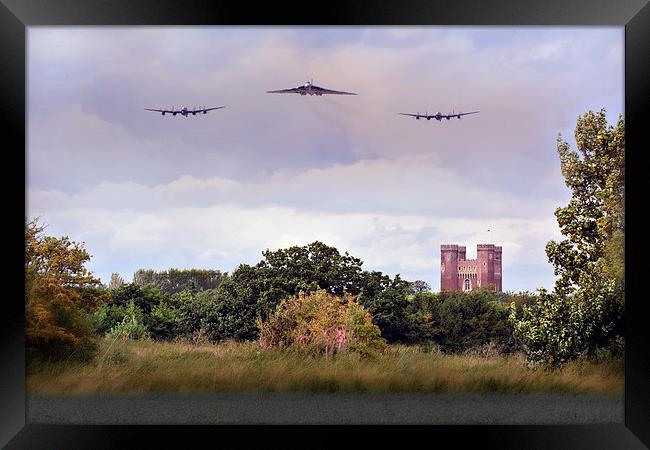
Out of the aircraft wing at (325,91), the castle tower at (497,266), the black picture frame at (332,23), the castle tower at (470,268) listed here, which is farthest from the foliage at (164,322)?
the castle tower at (497,266)

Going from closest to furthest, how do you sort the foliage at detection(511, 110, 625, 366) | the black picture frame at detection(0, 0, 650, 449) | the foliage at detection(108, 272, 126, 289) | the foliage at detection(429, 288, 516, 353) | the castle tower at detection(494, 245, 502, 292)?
the black picture frame at detection(0, 0, 650, 449) → the foliage at detection(511, 110, 625, 366) → the castle tower at detection(494, 245, 502, 292) → the foliage at detection(108, 272, 126, 289) → the foliage at detection(429, 288, 516, 353)

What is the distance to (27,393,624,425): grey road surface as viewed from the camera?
5832 millimetres

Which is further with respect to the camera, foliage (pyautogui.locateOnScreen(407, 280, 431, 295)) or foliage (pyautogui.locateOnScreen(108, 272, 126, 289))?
foliage (pyautogui.locateOnScreen(407, 280, 431, 295))

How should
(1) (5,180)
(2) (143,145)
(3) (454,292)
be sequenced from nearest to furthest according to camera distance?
(1) (5,180) → (2) (143,145) → (3) (454,292)

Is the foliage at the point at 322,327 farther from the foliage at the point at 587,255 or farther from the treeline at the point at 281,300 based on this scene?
the foliage at the point at 587,255

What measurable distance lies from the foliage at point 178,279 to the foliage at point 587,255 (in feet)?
10.5

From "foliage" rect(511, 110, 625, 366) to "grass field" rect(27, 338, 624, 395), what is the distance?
10.1 inches

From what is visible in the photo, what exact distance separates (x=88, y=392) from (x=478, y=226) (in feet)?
13.1

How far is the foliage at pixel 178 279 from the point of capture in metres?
6.62

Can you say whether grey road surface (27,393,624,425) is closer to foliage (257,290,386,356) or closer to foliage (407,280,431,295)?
foliage (257,290,386,356)

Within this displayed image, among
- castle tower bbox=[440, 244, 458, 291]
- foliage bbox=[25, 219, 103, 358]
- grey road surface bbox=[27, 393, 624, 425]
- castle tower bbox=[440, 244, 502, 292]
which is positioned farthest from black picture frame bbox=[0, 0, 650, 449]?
castle tower bbox=[440, 244, 458, 291]

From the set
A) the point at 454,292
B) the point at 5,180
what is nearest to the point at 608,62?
the point at 454,292

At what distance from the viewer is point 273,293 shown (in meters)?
6.78

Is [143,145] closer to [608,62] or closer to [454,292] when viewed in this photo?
[454,292]
